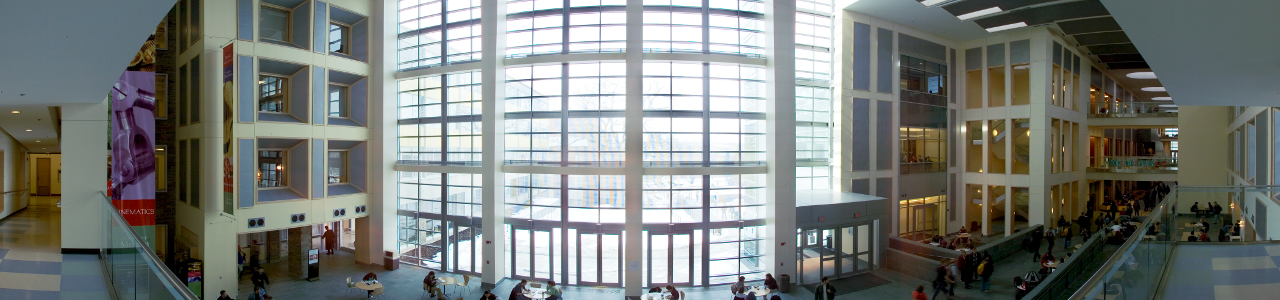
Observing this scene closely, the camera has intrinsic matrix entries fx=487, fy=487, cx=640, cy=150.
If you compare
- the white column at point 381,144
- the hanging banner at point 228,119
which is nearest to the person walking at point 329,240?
the white column at point 381,144

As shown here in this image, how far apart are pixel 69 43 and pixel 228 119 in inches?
476

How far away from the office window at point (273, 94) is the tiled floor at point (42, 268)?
7.54 m

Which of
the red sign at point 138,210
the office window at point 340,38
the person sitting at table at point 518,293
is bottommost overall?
the person sitting at table at point 518,293

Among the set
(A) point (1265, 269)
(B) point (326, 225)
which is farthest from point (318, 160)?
(A) point (1265, 269)

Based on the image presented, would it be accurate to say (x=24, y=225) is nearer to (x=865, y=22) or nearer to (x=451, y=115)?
(x=451, y=115)

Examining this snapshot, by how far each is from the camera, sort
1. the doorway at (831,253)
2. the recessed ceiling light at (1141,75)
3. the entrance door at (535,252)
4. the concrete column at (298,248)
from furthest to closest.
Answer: the recessed ceiling light at (1141,75)
the concrete column at (298,248)
the entrance door at (535,252)
the doorway at (831,253)

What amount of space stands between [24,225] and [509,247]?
970 cm

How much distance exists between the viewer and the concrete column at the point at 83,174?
612cm

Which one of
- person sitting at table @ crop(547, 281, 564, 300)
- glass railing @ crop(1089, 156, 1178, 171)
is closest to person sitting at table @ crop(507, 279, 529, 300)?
person sitting at table @ crop(547, 281, 564, 300)

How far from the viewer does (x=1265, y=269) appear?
14.8 ft

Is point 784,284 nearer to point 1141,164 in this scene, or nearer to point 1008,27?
point 1008,27

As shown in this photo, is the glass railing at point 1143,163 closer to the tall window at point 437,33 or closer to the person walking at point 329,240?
the tall window at point 437,33

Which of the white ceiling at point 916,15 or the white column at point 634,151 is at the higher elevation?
the white ceiling at point 916,15

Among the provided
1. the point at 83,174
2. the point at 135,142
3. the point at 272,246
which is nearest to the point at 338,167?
the point at 272,246
